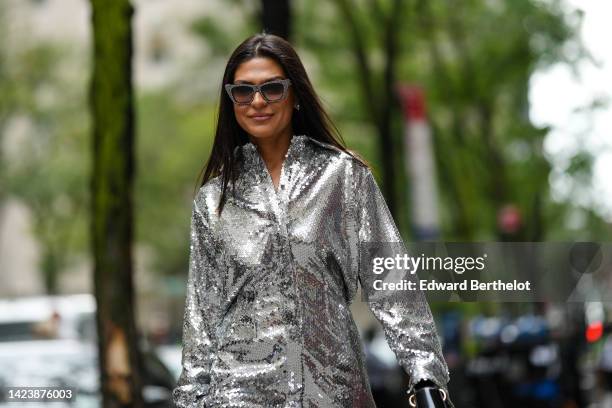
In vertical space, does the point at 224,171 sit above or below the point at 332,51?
below

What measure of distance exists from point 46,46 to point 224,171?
114ft

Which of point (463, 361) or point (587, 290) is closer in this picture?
point (587, 290)

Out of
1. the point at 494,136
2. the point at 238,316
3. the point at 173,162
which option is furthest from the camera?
the point at 173,162

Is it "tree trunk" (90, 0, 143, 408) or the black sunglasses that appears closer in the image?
the black sunglasses

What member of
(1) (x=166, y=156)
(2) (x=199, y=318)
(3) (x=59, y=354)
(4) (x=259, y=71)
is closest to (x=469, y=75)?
(3) (x=59, y=354)

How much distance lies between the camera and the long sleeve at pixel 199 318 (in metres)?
3.54

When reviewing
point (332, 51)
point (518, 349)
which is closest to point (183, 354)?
point (518, 349)

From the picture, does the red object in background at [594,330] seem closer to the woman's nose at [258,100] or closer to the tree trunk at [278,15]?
the tree trunk at [278,15]

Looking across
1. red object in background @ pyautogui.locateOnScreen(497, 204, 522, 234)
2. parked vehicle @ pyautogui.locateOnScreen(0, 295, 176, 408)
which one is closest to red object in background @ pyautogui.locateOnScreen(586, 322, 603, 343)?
parked vehicle @ pyautogui.locateOnScreen(0, 295, 176, 408)

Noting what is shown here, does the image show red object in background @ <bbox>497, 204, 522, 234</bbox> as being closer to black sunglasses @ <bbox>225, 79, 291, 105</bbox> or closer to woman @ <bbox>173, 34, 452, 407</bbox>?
woman @ <bbox>173, 34, 452, 407</bbox>

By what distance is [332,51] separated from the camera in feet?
82.8

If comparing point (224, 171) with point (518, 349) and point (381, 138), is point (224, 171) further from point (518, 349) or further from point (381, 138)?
point (381, 138)

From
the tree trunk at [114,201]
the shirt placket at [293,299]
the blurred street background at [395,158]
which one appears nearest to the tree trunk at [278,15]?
the blurred street background at [395,158]

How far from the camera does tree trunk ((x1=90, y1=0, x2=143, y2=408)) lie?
823 cm
